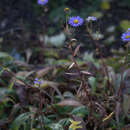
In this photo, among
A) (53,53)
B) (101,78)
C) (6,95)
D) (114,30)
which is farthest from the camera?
(114,30)


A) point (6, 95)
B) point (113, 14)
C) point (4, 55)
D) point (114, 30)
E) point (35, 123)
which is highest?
point (113, 14)

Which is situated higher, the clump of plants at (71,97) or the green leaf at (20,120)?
the clump of plants at (71,97)

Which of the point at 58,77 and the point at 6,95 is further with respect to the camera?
the point at 58,77

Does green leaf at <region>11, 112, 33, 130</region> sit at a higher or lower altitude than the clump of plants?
lower

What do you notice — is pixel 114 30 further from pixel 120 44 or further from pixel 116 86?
pixel 116 86

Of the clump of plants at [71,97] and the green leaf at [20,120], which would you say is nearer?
the clump of plants at [71,97]

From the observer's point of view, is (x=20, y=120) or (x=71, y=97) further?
(x=71, y=97)

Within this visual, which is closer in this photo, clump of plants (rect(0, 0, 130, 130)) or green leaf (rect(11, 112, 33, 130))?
clump of plants (rect(0, 0, 130, 130))

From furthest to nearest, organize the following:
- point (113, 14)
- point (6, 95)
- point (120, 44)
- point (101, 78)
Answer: point (113, 14) → point (120, 44) → point (101, 78) → point (6, 95)

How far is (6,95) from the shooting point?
2.12 meters

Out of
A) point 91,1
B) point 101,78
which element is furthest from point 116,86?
point 91,1

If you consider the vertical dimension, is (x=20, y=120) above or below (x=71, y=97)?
below

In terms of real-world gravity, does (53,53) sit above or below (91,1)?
below

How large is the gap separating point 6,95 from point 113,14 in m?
2.52
